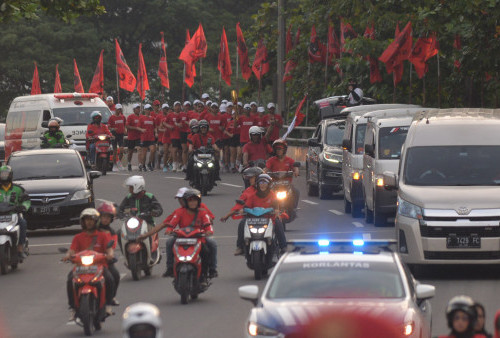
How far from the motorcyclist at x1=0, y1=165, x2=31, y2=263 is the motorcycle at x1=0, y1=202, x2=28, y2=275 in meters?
0.11

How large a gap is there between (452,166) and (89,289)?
6.47 metres

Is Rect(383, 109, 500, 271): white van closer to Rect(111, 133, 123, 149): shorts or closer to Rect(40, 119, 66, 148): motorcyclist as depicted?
Rect(40, 119, 66, 148): motorcyclist

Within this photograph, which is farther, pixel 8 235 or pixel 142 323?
pixel 8 235

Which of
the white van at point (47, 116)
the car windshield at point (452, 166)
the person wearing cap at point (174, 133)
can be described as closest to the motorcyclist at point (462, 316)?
the car windshield at point (452, 166)

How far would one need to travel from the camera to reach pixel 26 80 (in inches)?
3172

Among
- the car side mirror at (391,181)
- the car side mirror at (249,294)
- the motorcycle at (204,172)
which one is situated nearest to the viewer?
the car side mirror at (249,294)

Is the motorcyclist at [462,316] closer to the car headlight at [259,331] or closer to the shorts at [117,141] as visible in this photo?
the car headlight at [259,331]

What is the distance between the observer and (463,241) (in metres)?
17.8

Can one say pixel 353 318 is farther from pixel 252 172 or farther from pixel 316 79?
pixel 316 79

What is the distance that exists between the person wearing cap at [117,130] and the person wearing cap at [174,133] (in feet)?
4.78

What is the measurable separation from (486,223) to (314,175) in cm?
1571

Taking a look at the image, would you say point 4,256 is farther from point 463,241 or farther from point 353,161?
point 353,161

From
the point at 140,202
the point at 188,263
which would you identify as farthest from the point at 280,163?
the point at 188,263

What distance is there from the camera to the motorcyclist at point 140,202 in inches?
748
